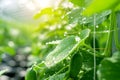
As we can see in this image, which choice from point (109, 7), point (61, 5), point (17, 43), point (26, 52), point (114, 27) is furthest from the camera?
point (17, 43)

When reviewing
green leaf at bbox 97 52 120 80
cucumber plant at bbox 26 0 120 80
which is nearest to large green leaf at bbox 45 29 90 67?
cucumber plant at bbox 26 0 120 80

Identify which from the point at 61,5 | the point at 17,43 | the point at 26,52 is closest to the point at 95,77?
the point at 61,5

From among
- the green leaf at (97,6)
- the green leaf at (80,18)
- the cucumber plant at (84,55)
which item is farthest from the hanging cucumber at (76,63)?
the green leaf at (97,6)

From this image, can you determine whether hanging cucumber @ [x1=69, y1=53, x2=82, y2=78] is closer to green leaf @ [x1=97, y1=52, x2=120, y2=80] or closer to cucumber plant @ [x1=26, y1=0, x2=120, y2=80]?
cucumber plant @ [x1=26, y1=0, x2=120, y2=80]

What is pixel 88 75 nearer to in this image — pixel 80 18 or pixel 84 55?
pixel 84 55

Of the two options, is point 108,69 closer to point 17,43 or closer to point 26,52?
point 26,52

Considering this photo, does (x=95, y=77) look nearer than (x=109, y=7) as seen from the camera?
No

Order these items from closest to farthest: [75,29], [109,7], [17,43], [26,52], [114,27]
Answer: [109,7] → [114,27] → [75,29] → [26,52] → [17,43]

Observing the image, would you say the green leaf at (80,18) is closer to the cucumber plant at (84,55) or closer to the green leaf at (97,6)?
the cucumber plant at (84,55)
